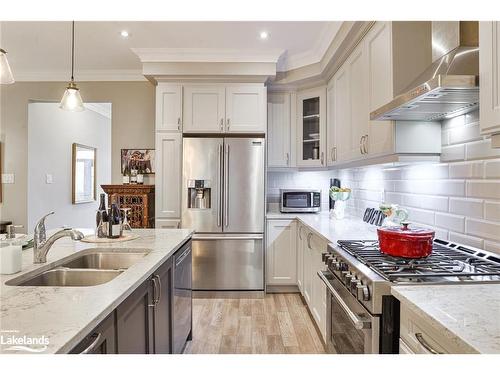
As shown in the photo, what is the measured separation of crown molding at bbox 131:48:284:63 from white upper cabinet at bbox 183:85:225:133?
296 millimetres

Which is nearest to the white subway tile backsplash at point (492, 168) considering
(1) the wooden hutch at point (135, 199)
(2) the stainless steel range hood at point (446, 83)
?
(2) the stainless steel range hood at point (446, 83)

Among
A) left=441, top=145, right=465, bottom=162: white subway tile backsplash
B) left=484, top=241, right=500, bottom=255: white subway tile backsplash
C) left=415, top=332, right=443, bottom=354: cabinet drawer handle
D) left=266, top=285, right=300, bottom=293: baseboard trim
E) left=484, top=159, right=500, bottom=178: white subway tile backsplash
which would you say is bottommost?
left=266, top=285, right=300, bottom=293: baseboard trim

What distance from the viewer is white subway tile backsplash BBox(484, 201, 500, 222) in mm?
1601

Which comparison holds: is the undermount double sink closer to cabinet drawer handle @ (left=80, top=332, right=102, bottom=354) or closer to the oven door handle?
cabinet drawer handle @ (left=80, top=332, right=102, bottom=354)

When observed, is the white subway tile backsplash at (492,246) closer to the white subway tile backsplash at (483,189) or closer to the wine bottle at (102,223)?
the white subway tile backsplash at (483,189)

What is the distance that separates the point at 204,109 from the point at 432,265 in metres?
2.85

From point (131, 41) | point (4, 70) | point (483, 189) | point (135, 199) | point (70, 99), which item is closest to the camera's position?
point (483, 189)

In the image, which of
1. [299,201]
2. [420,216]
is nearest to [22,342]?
[420,216]

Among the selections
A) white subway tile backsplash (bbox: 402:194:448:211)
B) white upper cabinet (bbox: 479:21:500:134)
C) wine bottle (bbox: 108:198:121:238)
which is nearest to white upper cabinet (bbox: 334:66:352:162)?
white subway tile backsplash (bbox: 402:194:448:211)

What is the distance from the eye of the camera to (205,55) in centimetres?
358

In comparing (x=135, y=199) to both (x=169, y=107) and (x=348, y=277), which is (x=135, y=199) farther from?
(x=348, y=277)
